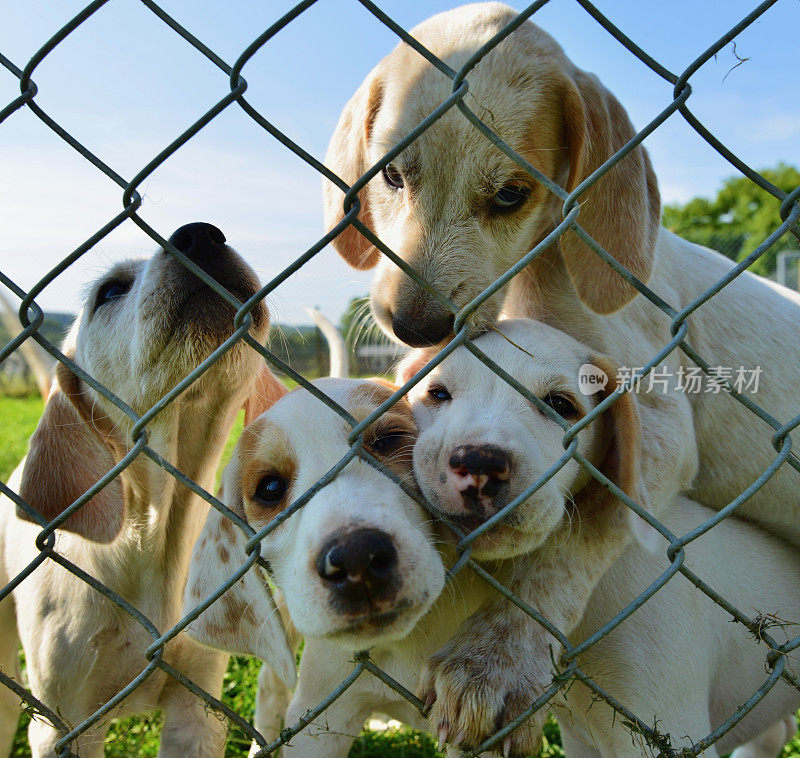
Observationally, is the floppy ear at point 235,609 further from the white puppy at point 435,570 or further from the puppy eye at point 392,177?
the puppy eye at point 392,177

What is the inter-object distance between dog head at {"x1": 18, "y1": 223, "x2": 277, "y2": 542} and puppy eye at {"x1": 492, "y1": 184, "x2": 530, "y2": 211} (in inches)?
33.9

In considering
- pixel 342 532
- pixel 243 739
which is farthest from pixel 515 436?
pixel 243 739

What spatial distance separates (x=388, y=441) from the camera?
6.89ft

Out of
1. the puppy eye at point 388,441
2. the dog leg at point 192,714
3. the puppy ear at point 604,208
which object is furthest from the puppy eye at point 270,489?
the puppy ear at point 604,208

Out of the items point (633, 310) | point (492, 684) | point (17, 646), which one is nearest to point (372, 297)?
point (633, 310)

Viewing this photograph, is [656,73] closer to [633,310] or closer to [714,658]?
[633,310]

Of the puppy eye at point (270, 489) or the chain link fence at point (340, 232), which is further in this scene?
the puppy eye at point (270, 489)

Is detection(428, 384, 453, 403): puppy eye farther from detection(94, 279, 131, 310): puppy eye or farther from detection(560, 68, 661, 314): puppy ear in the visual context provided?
detection(94, 279, 131, 310): puppy eye

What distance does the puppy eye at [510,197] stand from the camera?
Result: 2.46 metres

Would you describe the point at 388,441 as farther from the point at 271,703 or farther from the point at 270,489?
the point at 271,703

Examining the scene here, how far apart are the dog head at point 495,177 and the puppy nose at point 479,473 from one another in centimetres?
54

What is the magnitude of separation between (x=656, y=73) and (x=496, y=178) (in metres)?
1.11

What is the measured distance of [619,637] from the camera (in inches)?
83.4

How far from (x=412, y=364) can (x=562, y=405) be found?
56 cm
